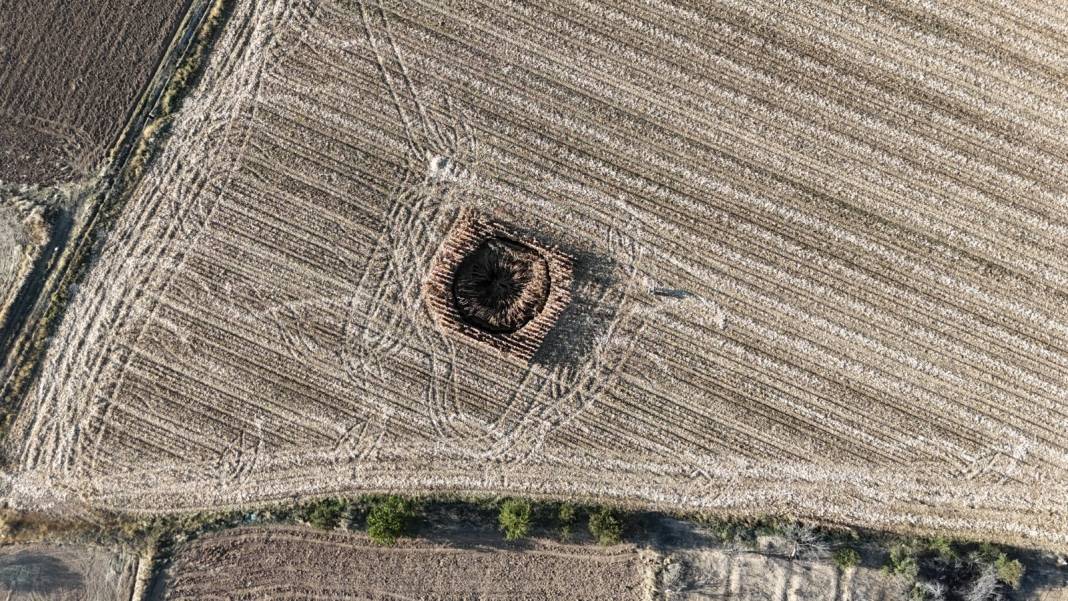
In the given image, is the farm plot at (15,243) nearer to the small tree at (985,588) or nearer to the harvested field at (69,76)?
the harvested field at (69,76)

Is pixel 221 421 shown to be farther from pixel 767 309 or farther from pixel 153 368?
pixel 767 309

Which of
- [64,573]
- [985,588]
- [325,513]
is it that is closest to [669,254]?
[325,513]

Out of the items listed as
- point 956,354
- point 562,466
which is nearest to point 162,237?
point 562,466

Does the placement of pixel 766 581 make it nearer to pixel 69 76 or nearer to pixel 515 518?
pixel 515 518

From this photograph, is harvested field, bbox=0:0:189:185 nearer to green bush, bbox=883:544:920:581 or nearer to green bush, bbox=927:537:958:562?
green bush, bbox=883:544:920:581

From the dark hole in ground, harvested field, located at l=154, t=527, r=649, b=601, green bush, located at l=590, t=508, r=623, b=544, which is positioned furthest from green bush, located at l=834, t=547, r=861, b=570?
the dark hole in ground
